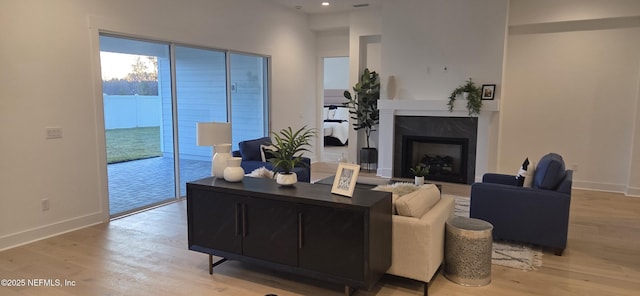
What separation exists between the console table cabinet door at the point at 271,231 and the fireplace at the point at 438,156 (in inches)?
183

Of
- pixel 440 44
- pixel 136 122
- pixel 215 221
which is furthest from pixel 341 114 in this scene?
pixel 215 221

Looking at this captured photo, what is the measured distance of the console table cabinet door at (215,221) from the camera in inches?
123

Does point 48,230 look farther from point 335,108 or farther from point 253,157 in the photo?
point 335,108

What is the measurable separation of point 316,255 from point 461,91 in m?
4.67

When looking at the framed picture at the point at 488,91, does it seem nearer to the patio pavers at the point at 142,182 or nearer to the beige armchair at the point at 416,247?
the beige armchair at the point at 416,247

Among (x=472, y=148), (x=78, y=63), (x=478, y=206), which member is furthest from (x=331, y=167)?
(x=78, y=63)

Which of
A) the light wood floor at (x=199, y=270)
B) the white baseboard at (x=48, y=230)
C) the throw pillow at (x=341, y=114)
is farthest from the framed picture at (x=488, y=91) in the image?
the throw pillow at (x=341, y=114)

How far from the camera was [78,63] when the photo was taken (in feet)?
14.4

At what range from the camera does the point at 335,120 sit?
39.2 ft

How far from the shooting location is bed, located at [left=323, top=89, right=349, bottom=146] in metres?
11.3

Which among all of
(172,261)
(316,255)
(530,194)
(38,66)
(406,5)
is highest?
(406,5)

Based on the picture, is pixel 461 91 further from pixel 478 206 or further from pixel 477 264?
pixel 477 264

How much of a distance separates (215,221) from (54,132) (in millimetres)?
2289

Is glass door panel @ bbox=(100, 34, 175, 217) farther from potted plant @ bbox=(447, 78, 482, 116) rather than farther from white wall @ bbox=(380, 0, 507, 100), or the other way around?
potted plant @ bbox=(447, 78, 482, 116)
